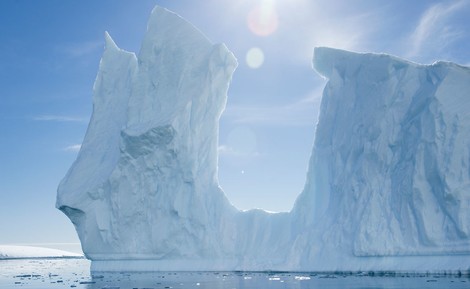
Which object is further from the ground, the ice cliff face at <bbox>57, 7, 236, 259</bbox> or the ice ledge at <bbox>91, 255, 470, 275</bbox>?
the ice cliff face at <bbox>57, 7, 236, 259</bbox>

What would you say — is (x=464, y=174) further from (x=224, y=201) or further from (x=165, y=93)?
(x=165, y=93)

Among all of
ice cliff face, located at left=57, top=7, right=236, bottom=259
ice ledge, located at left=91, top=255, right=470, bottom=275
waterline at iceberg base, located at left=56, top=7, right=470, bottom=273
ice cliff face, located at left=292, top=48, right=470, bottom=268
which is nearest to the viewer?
ice ledge, located at left=91, top=255, right=470, bottom=275

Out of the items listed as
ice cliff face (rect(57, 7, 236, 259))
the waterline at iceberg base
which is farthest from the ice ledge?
ice cliff face (rect(57, 7, 236, 259))

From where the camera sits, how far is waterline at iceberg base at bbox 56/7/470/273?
30891 millimetres

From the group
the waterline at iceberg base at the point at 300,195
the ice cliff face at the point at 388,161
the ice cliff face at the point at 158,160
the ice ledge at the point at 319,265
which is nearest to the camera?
the ice ledge at the point at 319,265

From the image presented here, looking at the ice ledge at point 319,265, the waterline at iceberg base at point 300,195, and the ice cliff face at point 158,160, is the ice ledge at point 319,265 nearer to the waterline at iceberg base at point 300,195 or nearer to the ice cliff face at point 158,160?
the waterline at iceberg base at point 300,195

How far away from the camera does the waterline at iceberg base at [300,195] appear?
101 feet

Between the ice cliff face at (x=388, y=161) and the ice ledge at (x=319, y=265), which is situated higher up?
the ice cliff face at (x=388, y=161)

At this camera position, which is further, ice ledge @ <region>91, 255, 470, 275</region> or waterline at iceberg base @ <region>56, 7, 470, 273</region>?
waterline at iceberg base @ <region>56, 7, 470, 273</region>

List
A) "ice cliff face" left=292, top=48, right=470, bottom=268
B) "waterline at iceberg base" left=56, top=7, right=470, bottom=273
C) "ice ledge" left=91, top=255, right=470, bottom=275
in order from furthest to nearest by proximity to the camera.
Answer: "waterline at iceberg base" left=56, top=7, right=470, bottom=273 → "ice cliff face" left=292, top=48, right=470, bottom=268 → "ice ledge" left=91, top=255, right=470, bottom=275

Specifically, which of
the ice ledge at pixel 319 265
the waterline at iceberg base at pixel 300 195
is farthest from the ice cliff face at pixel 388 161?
the ice ledge at pixel 319 265

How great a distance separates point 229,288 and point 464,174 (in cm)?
1405

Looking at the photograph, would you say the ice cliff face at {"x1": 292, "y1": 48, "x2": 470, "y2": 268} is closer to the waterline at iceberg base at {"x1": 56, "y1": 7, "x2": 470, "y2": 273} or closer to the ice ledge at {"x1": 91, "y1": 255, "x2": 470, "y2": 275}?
the waterline at iceberg base at {"x1": 56, "y1": 7, "x2": 470, "y2": 273}

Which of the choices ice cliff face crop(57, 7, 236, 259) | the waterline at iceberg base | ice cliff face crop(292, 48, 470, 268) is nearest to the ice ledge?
the waterline at iceberg base
